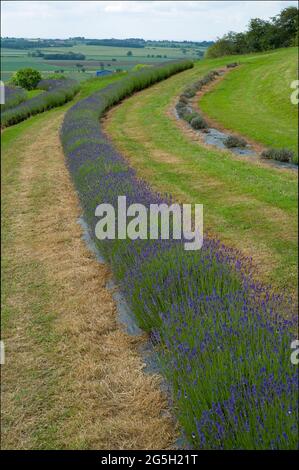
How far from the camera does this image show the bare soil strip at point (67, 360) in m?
3.53

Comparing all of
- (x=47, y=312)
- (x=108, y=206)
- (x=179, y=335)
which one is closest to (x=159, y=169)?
(x=108, y=206)

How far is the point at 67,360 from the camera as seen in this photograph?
14.8 ft

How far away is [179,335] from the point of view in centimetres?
327

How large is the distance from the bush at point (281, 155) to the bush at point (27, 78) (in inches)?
1134

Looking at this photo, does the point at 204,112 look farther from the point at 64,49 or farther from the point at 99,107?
the point at 64,49

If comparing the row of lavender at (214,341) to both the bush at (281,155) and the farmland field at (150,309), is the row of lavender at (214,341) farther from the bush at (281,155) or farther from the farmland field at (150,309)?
the bush at (281,155)

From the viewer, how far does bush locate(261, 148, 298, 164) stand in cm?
1142

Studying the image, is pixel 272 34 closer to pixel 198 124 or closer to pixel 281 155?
pixel 198 124

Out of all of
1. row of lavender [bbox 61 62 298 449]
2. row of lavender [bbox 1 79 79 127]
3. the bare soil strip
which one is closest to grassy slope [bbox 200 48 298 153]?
the bare soil strip

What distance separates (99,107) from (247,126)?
21.4ft

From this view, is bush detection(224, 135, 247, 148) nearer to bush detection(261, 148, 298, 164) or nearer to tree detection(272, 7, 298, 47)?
bush detection(261, 148, 298, 164)

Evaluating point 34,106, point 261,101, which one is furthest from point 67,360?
point 34,106

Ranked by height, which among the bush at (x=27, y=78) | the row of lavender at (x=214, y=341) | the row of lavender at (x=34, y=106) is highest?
the bush at (x=27, y=78)

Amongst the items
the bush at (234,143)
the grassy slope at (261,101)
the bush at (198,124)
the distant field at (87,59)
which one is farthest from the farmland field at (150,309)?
the distant field at (87,59)
